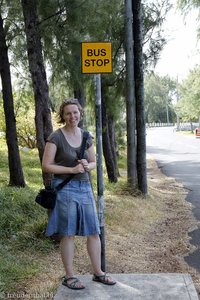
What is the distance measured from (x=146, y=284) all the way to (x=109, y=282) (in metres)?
0.37

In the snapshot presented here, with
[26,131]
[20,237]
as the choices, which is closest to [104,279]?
[20,237]

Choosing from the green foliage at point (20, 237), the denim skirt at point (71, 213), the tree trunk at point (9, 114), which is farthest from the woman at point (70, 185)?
the tree trunk at point (9, 114)

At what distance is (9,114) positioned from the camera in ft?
32.9

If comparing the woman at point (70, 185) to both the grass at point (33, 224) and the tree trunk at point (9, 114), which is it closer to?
the grass at point (33, 224)

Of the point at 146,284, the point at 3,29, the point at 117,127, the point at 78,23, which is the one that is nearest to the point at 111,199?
the point at 78,23

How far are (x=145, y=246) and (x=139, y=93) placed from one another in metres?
4.70

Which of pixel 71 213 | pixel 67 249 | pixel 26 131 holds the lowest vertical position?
pixel 67 249

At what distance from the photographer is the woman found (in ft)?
13.5

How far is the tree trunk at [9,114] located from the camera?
378 inches

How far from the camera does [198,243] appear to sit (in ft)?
22.4

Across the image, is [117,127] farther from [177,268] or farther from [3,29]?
[177,268]

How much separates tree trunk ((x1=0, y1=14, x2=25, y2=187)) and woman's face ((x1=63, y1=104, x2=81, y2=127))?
5.73 metres

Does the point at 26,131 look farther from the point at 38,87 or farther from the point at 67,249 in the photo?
the point at 67,249

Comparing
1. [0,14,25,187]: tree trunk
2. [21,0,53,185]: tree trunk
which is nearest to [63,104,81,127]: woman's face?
[21,0,53,185]: tree trunk
